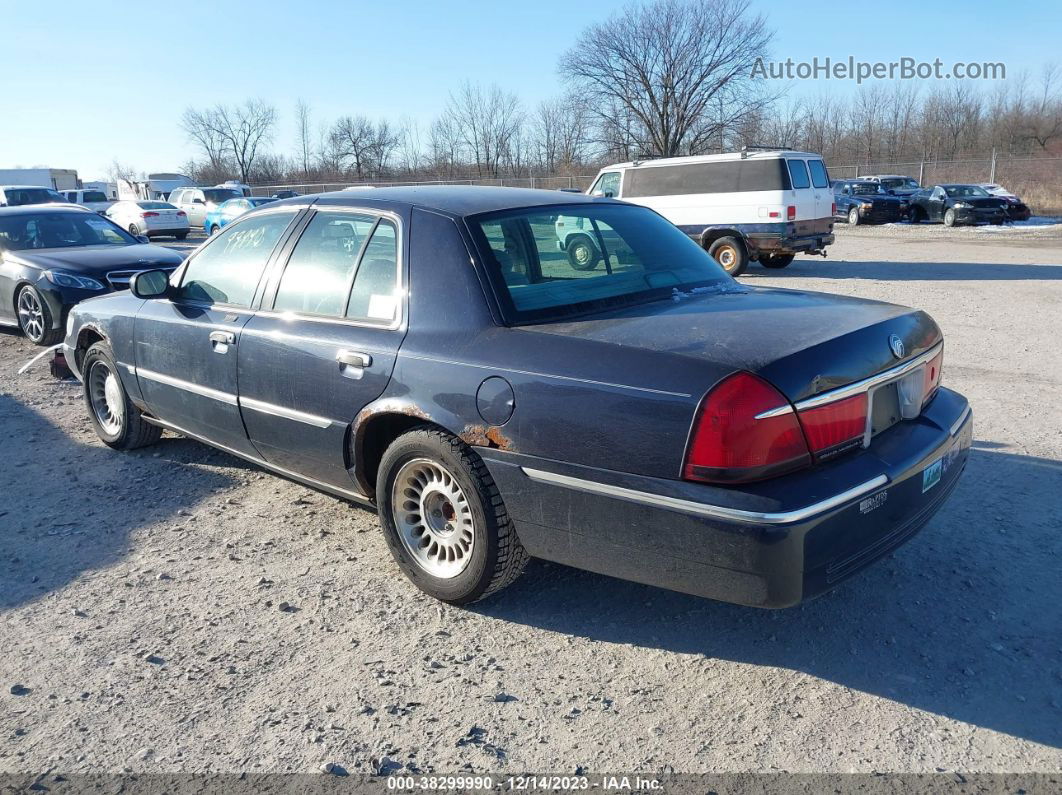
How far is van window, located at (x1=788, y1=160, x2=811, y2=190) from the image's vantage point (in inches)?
595

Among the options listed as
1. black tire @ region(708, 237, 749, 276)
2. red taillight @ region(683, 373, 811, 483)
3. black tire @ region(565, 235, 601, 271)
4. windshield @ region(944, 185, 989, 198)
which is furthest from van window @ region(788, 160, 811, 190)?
windshield @ region(944, 185, 989, 198)

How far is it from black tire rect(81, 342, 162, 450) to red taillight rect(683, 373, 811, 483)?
4.05 m

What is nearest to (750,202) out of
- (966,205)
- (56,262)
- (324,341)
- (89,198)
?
(56,262)

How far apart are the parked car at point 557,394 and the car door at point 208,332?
18 mm

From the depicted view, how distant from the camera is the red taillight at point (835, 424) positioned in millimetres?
2736

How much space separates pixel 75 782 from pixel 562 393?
1917 millimetres

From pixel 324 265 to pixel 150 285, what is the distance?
4.71ft

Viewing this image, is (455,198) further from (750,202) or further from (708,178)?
(708,178)

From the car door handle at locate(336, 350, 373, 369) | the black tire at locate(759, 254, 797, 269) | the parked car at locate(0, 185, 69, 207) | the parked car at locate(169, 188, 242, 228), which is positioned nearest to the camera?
the car door handle at locate(336, 350, 373, 369)

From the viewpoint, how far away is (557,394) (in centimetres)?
291

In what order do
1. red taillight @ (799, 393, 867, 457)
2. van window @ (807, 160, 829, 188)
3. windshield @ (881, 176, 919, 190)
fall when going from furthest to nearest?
windshield @ (881, 176, 919, 190), van window @ (807, 160, 829, 188), red taillight @ (799, 393, 867, 457)

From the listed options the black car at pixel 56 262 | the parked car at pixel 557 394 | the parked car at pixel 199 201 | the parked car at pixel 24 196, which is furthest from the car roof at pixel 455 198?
the parked car at pixel 24 196

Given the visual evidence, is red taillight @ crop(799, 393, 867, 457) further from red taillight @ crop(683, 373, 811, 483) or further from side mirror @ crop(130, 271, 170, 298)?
side mirror @ crop(130, 271, 170, 298)

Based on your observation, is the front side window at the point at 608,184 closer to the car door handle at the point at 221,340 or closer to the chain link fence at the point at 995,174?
the chain link fence at the point at 995,174
